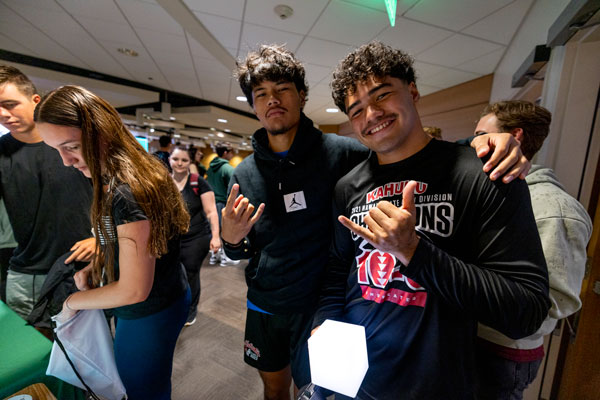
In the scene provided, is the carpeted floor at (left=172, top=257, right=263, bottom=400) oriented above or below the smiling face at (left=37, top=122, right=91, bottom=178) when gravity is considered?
below

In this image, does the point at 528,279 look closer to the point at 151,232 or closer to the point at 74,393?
the point at 151,232

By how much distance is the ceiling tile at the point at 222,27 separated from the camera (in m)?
2.40

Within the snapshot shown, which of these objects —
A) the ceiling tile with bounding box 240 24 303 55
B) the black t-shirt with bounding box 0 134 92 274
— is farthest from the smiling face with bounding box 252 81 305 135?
the ceiling tile with bounding box 240 24 303 55

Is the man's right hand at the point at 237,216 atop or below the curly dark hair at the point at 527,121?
below

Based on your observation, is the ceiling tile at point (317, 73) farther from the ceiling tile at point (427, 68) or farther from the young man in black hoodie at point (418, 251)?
the young man in black hoodie at point (418, 251)

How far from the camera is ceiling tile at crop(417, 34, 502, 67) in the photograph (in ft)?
7.50

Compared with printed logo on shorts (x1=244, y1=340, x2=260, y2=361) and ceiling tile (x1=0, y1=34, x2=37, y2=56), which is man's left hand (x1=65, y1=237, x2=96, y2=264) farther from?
ceiling tile (x1=0, y1=34, x2=37, y2=56)

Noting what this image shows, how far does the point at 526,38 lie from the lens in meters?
1.85

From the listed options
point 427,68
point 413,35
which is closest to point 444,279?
point 413,35

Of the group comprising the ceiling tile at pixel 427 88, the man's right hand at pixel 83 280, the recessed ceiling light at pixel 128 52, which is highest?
the recessed ceiling light at pixel 128 52

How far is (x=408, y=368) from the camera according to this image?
0.63 metres

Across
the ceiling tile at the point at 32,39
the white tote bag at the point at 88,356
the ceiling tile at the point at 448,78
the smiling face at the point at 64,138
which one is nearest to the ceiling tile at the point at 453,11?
the ceiling tile at the point at 448,78

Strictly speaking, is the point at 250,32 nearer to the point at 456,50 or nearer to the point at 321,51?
the point at 321,51

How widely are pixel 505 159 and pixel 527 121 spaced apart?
2.23ft
